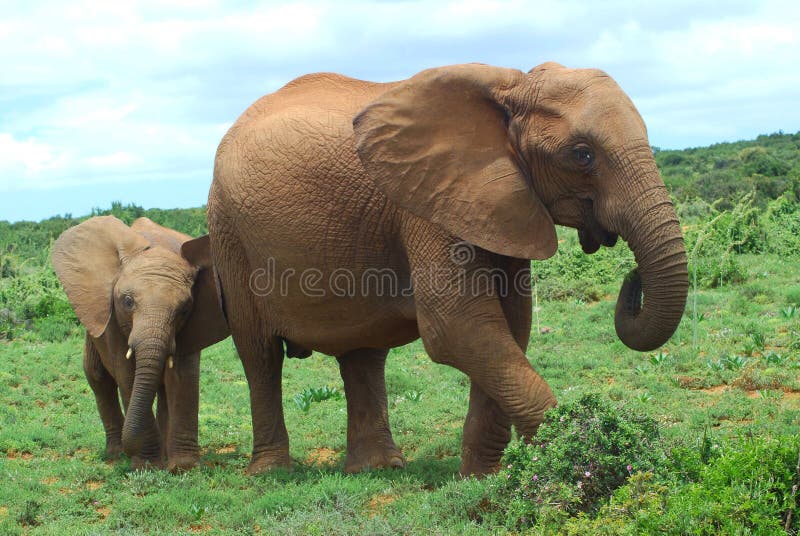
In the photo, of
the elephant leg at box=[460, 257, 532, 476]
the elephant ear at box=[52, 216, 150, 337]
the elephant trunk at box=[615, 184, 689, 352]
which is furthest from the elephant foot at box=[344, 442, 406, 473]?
the elephant trunk at box=[615, 184, 689, 352]

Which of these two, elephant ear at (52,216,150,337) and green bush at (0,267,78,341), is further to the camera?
green bush at (0,267,78,341)

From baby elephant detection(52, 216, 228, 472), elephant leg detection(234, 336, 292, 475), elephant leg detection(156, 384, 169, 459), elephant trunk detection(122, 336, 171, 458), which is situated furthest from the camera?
elephant leg detection(156, 384, 169, 459)

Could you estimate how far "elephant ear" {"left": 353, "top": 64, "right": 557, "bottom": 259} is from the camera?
5.82 meters

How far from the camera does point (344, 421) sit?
9.76 meters

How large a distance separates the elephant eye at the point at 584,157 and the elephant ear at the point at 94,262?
4.44 meters

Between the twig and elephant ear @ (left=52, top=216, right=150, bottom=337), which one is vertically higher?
elephant ear @ (left=52, top=216, right=150, bottom=337)

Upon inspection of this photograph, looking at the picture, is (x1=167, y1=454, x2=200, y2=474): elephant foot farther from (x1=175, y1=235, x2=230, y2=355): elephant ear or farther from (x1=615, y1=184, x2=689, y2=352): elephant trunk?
(x1=615, y1=184, x2=689, y2=352): elephant trunk

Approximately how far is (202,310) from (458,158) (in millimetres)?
3471

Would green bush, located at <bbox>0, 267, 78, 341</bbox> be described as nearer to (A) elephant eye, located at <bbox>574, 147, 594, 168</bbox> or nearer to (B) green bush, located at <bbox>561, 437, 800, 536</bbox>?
(A) elephant eye, located at <bbox>574, 147, 594, 168</bbox>

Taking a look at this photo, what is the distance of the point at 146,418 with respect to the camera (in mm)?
7805

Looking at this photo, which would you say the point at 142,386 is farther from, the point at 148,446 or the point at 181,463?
the point at 181,463

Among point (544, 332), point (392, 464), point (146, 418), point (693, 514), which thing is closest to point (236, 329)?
point (146, 418)

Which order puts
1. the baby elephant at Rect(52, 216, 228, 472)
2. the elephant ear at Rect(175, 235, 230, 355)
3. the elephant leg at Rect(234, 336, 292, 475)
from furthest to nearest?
1. the elephant ear at Rect(175, 235, 230, 355)
2. the elephant leg at Rect(234, 336, 292, 475)
3. the baby elephant at Rect(52, 216, 228, 472)

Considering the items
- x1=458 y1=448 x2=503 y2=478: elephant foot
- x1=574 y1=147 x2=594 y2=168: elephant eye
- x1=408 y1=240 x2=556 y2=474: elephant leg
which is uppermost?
x1=574 y1=147 x2=594 y2=168: elephant eye
